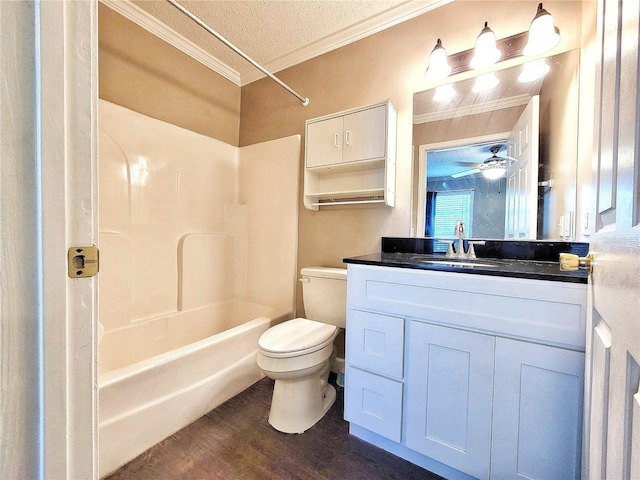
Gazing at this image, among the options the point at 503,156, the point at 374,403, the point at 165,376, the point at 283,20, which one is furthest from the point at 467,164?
the point at 165,376

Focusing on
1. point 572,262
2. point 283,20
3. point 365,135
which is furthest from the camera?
point 283,20

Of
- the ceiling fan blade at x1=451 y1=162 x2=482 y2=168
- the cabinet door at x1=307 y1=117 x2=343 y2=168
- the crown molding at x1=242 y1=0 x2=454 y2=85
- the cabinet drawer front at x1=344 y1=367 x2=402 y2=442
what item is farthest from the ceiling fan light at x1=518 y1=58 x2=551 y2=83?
the cabinet drawer front at x1=344 y1=367 x2=402 y2=442

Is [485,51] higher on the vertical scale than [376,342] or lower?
higher

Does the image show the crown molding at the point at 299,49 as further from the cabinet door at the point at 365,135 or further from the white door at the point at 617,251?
the white door at the point at 617,251

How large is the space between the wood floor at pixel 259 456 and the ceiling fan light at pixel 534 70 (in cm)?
195

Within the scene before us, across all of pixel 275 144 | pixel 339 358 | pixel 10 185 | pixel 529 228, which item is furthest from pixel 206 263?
pixel 529 228

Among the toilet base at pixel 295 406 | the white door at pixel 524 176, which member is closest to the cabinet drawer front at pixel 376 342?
the toilet base at pixel 295 406

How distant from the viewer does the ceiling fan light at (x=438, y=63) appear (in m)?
1.49

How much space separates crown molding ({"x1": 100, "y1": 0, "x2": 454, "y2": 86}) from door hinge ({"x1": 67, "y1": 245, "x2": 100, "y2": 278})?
2.05 metres

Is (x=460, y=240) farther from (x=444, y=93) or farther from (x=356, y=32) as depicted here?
(x=356, y=32)

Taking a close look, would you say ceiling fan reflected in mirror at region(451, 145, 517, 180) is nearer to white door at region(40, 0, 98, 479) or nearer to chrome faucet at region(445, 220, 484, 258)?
chrome faucet at region(445, 220, 484, 258)

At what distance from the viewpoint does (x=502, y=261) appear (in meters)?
1.36

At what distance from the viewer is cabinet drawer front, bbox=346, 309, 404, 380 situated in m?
1.17

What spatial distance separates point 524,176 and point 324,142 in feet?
3.83
